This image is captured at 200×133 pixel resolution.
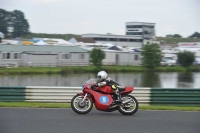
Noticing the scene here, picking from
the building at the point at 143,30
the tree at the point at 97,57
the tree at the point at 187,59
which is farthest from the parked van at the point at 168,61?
the building at the point at 143,30

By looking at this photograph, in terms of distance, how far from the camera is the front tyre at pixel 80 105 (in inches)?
420

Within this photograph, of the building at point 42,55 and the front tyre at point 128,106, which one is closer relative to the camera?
the front tyre at point 128,106

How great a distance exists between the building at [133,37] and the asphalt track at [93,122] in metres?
87.6

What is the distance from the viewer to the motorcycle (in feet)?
34.8

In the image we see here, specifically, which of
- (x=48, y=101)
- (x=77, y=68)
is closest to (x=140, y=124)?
(x=48, y=101)

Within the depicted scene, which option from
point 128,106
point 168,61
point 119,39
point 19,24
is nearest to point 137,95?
point 128,106

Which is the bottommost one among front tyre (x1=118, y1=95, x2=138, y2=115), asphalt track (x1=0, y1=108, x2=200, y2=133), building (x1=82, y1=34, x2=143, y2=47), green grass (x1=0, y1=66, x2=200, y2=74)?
asphalt track (x1=0, y1=108, x2=200, y2=133)

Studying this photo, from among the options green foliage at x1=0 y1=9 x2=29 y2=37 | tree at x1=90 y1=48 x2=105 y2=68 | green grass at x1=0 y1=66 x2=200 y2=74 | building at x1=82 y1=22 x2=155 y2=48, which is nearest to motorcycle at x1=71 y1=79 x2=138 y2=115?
green grass at x1=0 y1=66 x2=200 y2=74

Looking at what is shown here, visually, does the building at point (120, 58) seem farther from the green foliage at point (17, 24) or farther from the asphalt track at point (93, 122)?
the asphalt track at point (93, 122)

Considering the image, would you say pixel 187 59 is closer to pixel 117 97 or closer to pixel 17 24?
pixel 17 24

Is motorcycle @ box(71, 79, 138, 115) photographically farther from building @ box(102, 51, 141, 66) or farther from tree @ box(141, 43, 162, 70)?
building @ box(102, 51, 141, 66)

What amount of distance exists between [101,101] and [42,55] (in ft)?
139

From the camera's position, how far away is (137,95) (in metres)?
14.2

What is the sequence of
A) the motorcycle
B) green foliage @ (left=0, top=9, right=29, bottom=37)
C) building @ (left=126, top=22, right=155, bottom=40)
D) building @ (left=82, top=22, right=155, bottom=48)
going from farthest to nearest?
building @ (left=126, top=22, right=155, bottom=40), building @ (left=82, top=22, right=155, bottom=48), green foliage @ (left=0, top=9, right=29, bottom=37), the motorcycle
